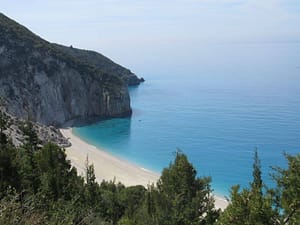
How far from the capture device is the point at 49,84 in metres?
82.1

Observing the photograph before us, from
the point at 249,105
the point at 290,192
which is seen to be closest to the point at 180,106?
the point at 249,105

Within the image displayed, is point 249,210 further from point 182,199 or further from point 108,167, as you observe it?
point 108,167

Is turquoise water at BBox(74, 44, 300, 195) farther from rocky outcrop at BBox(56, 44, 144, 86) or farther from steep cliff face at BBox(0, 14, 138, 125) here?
rocky outcrop at BBox(56, 44, 144, 86)

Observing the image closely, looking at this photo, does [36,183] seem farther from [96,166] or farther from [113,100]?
Answer: [113,100]

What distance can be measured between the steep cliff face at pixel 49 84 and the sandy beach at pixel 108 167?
12.1 meters

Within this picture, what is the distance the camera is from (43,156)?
23422 mm

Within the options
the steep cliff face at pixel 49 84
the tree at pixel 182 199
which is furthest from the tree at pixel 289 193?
the steep cliff face at pixel 49 84

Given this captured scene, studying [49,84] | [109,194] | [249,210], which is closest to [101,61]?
[49,84]

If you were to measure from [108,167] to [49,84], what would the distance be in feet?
97.8

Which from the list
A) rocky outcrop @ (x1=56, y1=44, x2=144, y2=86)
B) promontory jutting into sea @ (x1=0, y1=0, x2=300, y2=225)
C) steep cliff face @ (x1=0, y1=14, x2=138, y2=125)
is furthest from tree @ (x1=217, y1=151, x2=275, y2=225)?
rocky outcrop @ (x1=56, y1=44, x2=144, y2=86)

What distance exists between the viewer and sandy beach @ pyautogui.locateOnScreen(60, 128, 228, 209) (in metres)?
53.5

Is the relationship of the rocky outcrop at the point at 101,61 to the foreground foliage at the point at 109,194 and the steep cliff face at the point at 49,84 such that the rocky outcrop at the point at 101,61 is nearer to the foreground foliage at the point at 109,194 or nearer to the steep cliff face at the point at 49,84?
the steep cliff face at the point at 49,84

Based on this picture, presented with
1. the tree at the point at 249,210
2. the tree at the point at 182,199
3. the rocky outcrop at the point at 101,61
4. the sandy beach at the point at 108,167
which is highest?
the rocky outcrop at the point at 101,61

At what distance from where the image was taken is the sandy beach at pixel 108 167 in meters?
53.5
